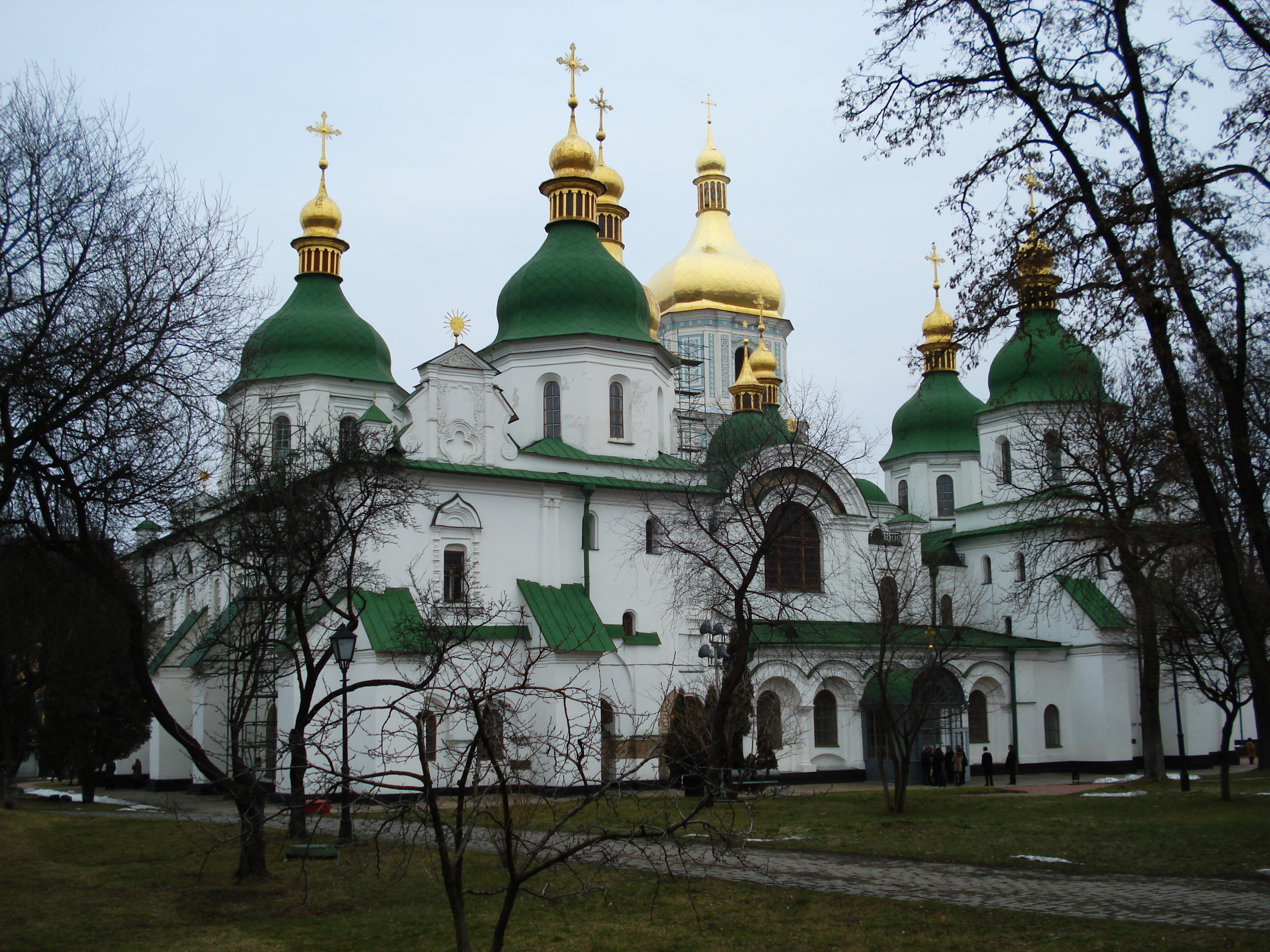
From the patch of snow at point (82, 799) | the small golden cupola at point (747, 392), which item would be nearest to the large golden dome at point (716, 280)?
the small golden cupola at point (747, 392)

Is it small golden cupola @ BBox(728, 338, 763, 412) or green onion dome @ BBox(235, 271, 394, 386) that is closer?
green onion dome @ BBox(235, 271, 394, 386)

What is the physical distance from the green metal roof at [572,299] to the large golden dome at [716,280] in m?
18.9

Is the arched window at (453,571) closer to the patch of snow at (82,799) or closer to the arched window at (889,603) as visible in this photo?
the patch of snow at (82,799)

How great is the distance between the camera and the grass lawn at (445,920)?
9.64 metres

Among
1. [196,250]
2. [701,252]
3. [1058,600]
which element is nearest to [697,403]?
[701,252]

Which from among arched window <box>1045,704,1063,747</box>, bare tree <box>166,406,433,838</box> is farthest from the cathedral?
bare tree <box>166,406,433,838</box>

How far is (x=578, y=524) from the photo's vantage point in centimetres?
2956

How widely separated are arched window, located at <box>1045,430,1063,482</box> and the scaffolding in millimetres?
9615

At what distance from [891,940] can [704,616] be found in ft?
67.2

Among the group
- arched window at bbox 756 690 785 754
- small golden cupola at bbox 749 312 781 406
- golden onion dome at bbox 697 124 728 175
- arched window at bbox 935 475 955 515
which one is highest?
golden onion dome at bbox 697 124 728 175

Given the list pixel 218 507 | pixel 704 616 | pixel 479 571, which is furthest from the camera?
pixel 704 616

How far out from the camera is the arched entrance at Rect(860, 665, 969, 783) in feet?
106

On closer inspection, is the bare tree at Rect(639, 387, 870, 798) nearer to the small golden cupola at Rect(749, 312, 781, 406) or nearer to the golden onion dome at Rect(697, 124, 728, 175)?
the small golden cupola at Rect(749, 312, 781, 406)

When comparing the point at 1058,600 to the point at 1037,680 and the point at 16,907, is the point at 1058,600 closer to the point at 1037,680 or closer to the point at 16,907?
the point at 1037,680
